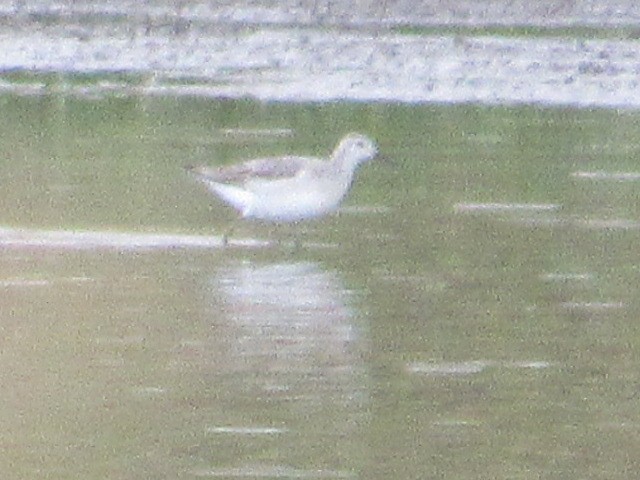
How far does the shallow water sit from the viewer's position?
6.33 m

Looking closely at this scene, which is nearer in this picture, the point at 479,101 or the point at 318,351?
the point at 318,351

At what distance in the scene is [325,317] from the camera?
801 cm

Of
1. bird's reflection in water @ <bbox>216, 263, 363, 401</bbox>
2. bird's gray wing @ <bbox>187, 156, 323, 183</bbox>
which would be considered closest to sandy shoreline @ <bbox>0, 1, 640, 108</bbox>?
bird's gray wing @ <bbox>187, 156, 323, 183</bbox>

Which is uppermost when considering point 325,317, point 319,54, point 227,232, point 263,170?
point 263,170

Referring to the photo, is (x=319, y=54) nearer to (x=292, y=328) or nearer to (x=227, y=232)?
(x=227, y=232)

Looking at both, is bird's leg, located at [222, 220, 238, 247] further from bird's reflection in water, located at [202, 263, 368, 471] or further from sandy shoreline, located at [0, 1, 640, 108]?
sandy shoreline, located at [0, 1, 640, 108]

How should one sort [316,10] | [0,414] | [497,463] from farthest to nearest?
[316,10] < [0,414] < [497,463]

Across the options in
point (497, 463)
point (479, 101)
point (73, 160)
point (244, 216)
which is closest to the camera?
point (497, 463)

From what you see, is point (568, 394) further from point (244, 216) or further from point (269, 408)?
point (244, 216)

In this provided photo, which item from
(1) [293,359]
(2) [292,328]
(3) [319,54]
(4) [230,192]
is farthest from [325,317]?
(3) [319,54]

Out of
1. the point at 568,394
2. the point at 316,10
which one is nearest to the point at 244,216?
the point at 568,394

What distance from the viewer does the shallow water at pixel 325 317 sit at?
6.33m

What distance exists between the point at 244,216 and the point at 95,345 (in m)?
2.19

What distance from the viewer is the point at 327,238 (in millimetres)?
9688
